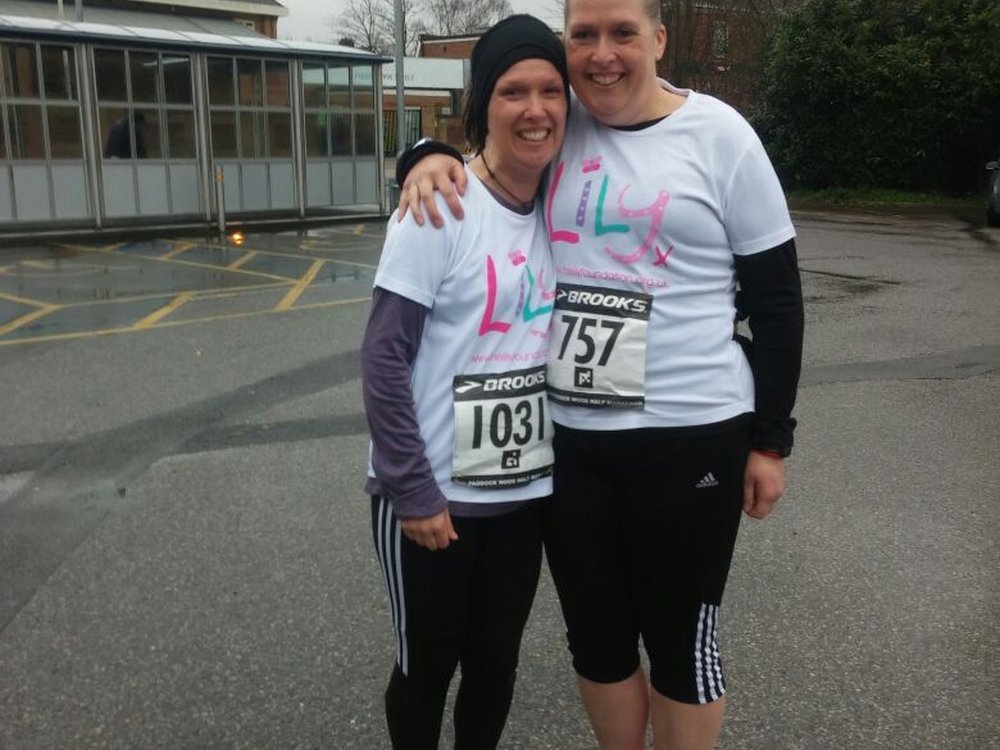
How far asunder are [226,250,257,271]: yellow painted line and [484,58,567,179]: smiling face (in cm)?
1062

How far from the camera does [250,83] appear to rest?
16.9 metres

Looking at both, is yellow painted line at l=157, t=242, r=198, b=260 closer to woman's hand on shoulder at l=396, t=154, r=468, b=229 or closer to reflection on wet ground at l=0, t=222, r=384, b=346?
reflection on wet ground at l=0, t=222, r=384, b=346

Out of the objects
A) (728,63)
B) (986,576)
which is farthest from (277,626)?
(728,63)

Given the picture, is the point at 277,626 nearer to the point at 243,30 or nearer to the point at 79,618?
the point at 79,618

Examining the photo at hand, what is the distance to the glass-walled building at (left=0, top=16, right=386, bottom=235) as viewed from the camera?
14719 mm

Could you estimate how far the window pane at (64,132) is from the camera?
48.9 feet

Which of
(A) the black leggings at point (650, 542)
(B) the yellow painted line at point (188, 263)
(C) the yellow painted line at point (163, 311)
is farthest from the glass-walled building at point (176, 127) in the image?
(A) the black leggings at point (650, 542)

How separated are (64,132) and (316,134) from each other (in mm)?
4447

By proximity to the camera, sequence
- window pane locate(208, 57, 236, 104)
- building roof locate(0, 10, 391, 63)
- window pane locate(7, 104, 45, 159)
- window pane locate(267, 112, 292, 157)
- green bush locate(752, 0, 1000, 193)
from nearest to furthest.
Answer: building roof locate(0, 10, 391, 63)
window pane locate(7, 104, 45, 159)
window pane locate(208, 57, 236, 104)
window pane locate(267, 112, 292, 157)
green bush locate(752, 0, 1000, 193)

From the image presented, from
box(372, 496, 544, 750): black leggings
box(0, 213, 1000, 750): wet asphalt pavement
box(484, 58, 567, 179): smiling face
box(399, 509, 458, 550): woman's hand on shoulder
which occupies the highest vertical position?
box(484, 58, 567, 179): smiling face

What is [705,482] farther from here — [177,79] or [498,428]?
[177,79]

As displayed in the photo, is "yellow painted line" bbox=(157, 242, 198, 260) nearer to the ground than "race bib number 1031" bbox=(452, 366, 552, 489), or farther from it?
nearer to the ground

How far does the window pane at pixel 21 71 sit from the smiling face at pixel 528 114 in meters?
15.0

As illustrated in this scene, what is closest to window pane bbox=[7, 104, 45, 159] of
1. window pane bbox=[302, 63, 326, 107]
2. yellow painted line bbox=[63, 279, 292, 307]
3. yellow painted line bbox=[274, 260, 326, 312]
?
window pane bbox=[302, 63, 326, 107]
